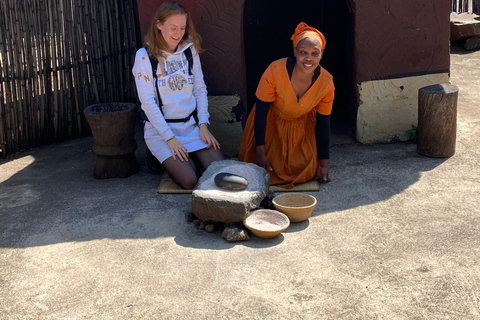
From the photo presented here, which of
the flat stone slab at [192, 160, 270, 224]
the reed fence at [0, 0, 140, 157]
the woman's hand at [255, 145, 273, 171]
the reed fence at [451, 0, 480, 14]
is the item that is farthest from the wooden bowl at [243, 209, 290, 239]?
the reed fence at [451, 0, 480, 14]

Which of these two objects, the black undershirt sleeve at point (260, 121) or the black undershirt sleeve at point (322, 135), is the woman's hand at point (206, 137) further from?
the black undershirt sleeve at point (322, 135)

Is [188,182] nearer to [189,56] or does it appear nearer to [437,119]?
[189,56]

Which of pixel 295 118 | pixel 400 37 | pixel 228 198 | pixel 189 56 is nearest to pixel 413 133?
pixel 400 37

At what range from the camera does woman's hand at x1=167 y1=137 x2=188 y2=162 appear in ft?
16.0

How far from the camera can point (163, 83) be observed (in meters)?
4.95

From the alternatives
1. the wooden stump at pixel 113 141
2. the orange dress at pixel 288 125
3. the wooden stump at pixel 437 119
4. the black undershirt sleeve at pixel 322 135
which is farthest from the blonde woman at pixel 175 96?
the wooden stump at pixel 437 119

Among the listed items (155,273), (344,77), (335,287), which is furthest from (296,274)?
(344,77)

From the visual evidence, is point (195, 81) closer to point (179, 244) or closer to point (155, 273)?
point (179, 244)

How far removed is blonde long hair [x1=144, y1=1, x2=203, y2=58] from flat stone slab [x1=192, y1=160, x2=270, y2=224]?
3.64 feet

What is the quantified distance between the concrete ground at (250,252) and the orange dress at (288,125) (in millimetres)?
283

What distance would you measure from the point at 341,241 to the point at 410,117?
2.22 meters

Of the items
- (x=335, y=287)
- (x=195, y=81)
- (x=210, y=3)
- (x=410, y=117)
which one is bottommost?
(x=335, y=287)

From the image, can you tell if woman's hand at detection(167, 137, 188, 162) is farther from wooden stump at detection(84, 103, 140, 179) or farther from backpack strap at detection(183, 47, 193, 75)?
backpack strap at detection(183, 47, 193, 75)

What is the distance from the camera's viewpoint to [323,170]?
4.98 meters
